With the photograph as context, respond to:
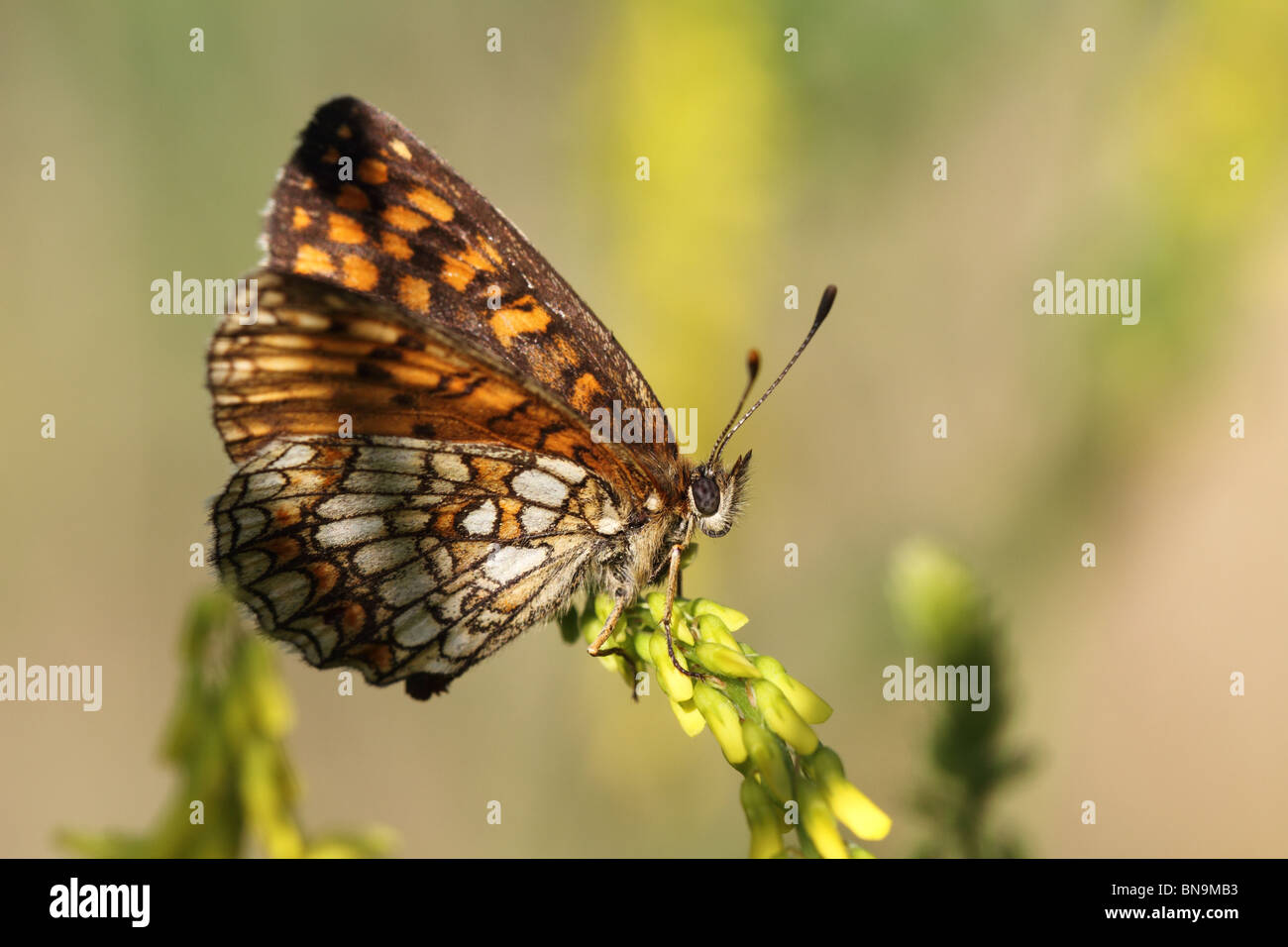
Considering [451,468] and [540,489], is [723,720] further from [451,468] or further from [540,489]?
[451,468]

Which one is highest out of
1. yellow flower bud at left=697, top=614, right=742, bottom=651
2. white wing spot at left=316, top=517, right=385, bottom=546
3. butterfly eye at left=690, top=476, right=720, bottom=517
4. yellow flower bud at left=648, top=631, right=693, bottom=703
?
butterfly eye at left=690, top=476, right=720, bottom=517

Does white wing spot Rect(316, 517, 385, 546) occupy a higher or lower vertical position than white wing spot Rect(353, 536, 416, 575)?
higher

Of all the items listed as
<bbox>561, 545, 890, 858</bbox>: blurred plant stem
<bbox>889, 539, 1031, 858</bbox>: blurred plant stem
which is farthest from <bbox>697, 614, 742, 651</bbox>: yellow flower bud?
<bbox>889, 539, 1031, 858</bbox>: blurred plant stem

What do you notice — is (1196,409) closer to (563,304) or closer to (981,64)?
(981,64)

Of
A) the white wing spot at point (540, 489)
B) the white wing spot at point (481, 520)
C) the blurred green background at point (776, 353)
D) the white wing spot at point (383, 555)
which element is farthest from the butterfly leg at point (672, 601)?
the blurred green background at point (776, 353)

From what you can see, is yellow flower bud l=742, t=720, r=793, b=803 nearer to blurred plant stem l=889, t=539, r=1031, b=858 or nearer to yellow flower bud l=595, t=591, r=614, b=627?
blurred plant stem l=889, t=539, r=1031, b=858

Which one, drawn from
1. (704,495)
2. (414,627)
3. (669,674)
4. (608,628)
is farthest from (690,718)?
(414,627)

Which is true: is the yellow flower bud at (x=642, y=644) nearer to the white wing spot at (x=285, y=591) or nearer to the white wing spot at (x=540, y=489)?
the white wing spot at (x=540, y=489)

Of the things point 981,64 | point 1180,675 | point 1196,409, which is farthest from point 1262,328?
point 981,64
